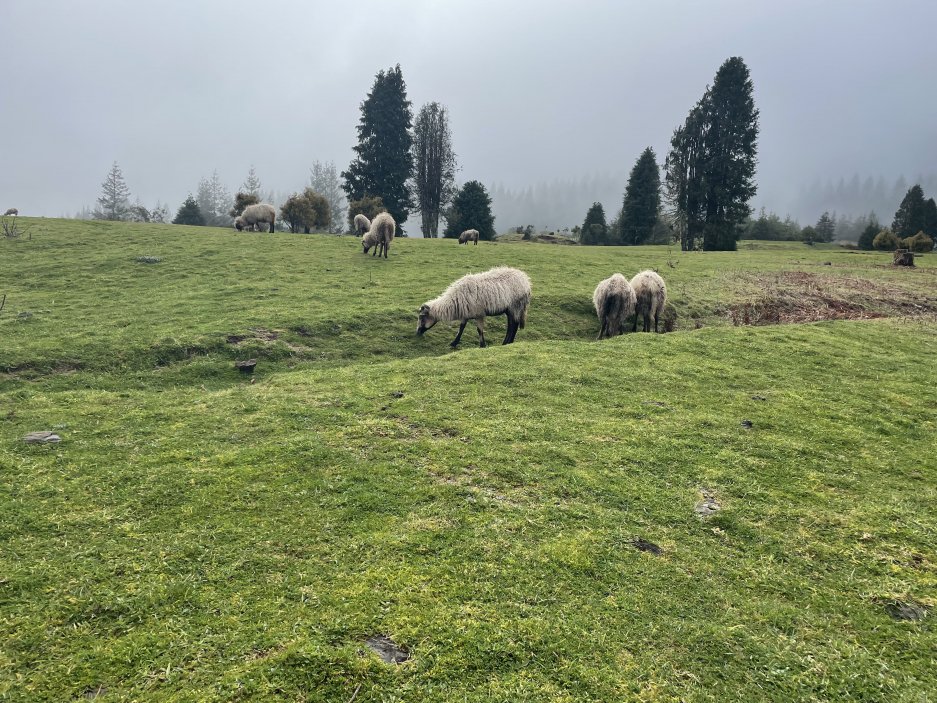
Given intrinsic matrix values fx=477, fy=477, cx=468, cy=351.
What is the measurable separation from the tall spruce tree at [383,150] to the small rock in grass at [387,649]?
49.5 m

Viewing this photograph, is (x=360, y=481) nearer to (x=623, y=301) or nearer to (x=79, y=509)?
(x=79, y=509)

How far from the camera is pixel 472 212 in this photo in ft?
160

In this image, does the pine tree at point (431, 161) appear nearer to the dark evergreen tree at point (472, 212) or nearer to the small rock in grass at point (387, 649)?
the dark evergreen tree at point (472, 212)

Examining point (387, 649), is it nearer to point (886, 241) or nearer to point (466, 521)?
point (466, 521)

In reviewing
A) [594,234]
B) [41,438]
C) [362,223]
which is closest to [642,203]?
[594,234]

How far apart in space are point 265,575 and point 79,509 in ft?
7.91

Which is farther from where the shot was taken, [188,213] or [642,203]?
[642,203]

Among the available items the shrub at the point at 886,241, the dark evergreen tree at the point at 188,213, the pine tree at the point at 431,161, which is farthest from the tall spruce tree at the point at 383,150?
the shrub at the point at 886,241

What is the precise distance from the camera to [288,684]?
123 inches

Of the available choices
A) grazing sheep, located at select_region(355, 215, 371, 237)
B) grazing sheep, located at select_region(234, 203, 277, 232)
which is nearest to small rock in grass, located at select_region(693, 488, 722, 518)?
grazing sheep, located at select_region(355, 215, 371, 237)

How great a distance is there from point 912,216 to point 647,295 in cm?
5761

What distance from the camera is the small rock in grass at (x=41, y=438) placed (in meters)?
6.40

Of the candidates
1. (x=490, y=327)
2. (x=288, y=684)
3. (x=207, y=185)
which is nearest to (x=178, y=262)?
(x=490, y=327)

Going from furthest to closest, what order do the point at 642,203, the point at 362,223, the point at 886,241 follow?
the point at 642,203, the point at 886,241, the point at 362,223
